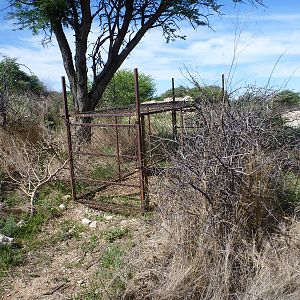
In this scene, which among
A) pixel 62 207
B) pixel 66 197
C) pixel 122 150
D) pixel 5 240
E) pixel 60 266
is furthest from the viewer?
pixel 122 150

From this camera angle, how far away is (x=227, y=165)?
340cm

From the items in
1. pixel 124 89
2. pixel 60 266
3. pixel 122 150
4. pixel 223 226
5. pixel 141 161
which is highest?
pixel 124 89

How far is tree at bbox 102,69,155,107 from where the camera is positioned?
577 inches

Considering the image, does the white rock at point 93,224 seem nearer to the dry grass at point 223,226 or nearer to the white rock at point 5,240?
the white rock at point 5,240

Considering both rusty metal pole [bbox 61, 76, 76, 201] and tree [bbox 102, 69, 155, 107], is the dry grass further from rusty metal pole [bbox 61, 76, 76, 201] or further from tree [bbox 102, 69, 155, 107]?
tree [bbox 102, 69, 155, 107]

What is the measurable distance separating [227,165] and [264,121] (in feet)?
2.91

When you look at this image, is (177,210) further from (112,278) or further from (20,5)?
(20,5)

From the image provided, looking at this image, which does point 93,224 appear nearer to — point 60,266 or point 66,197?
point 60,266

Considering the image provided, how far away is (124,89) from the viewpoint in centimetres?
1795

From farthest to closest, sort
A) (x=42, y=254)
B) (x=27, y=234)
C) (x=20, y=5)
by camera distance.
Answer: (x=20, y=5)
(x=27, y=234)
(x=42, y=254)

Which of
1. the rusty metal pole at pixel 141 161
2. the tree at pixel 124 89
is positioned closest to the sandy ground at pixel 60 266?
the rusty metal pole at pixel 141 161

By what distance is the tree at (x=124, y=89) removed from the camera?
14.7m

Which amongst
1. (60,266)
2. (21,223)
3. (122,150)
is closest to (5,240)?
(21,223)

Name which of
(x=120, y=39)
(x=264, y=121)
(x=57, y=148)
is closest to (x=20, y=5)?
(x=120, y=39)
